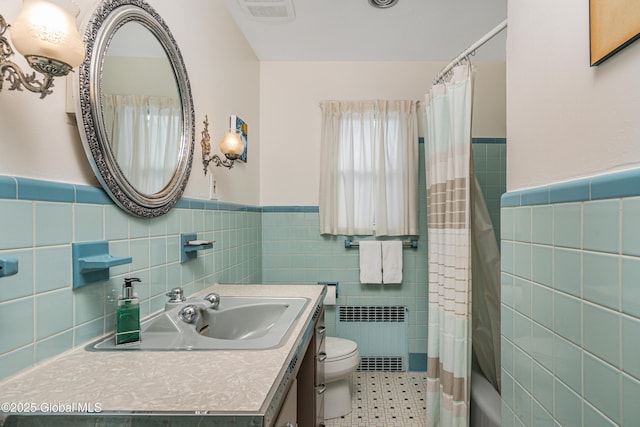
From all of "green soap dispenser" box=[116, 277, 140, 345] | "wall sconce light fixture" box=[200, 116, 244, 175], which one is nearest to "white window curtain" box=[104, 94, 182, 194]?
"wall sconce light fixture" box=[200, 116, 244, 175]

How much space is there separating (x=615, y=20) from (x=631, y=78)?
0.13 m

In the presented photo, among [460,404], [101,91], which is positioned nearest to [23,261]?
[101,91]

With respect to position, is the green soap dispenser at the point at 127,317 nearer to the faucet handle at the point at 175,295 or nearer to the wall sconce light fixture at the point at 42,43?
the faucet handle at the point at 175,295

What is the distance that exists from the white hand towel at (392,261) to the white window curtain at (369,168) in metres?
0.09

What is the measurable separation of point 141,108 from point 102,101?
225 millimetres

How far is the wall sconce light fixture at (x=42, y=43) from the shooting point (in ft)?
2.23

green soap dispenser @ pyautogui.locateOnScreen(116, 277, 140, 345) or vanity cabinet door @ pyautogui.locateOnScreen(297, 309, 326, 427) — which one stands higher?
green soap dispenser @ pyautogui.locateOnScreen(116, 277, 140, 345)

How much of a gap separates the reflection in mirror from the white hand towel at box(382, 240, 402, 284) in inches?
68.9

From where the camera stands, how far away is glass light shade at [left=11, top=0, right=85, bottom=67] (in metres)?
0.68

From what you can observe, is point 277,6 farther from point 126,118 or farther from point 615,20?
point 615,20

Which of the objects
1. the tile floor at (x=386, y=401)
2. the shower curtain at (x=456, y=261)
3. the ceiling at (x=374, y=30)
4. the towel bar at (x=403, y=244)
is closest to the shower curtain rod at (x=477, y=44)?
the shower curtain at (x=456, y=261)

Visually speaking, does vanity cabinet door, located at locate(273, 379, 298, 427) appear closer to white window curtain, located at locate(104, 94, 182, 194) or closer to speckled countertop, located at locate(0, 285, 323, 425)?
speckled countertop, located at locate(0, 285, 323, 425)

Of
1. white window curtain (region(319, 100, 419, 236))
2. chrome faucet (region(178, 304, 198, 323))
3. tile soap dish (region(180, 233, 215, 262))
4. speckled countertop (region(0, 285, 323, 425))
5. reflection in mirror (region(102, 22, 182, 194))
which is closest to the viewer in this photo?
speckled countertop (region(0, 285, 323, 425))

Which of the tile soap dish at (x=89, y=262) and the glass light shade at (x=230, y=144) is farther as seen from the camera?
the glass light shade at (x=230, y=144)
